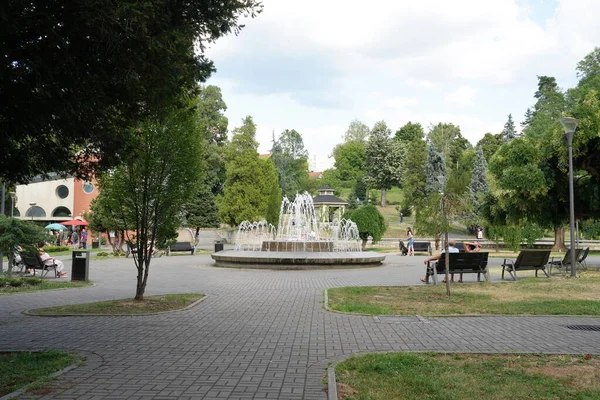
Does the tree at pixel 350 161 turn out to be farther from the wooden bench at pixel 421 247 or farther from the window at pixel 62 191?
the wooden bench at pixel 421 247

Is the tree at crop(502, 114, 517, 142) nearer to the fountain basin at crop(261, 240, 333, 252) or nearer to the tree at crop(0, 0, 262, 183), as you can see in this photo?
the fountain basin at crop(261, 240, 333, 252)

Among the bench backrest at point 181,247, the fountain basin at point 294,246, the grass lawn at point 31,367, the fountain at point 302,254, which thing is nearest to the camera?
the grass lawn at point 31,367

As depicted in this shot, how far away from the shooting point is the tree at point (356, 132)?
118438 mm

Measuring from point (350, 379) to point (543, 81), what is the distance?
83.2 m

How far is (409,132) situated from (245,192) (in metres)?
61.4


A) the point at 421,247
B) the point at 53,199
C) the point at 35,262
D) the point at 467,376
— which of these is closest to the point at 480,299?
the point at 467,376

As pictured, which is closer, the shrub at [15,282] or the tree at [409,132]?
the shrub at [15,282]

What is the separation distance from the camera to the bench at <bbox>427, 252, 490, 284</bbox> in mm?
15253

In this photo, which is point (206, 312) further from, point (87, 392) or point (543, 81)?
point (543, 81)

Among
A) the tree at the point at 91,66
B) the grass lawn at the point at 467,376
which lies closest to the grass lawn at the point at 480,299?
the grass lawn at the point at 467,376

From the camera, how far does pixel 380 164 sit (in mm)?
83375

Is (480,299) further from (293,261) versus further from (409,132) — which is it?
(409,132)

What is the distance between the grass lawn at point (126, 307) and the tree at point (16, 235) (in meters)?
5.24

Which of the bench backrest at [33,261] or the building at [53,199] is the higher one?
the building at [53,199]
